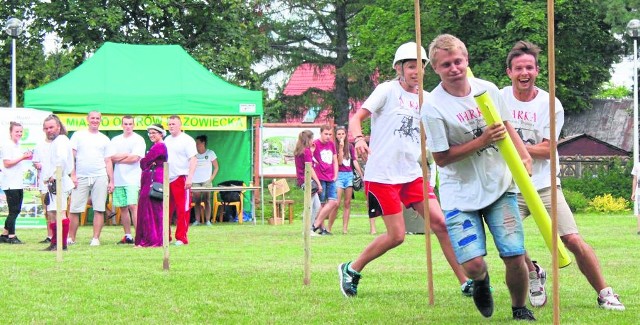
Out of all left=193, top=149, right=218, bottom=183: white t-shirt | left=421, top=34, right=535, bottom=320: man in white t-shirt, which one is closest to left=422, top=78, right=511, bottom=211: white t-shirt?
left=421, top=34, right=535, bottom=320: man in white t-shirt

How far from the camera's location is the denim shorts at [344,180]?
20.6 metres

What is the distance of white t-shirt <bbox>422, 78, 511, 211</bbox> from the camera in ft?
24.1

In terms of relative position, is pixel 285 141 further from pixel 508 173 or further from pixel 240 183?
pixel 508 173

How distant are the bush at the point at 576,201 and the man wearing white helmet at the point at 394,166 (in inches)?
945

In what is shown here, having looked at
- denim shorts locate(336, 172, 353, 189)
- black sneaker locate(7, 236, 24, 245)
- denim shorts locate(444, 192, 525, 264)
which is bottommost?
black sneaker locate(7, 236, 24, 245)

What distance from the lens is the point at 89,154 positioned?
16.9 metres

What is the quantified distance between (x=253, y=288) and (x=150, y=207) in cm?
671

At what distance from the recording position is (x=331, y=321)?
7.81 m

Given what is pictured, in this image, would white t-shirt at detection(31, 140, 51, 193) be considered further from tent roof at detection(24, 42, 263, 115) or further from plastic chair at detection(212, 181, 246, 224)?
plastic chair at detection(212, 181, 246, 224)

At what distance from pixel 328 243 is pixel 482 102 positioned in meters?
10.2

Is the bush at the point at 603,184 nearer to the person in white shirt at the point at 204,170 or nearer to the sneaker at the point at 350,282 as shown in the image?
the person in white shirt at the point at 204,170

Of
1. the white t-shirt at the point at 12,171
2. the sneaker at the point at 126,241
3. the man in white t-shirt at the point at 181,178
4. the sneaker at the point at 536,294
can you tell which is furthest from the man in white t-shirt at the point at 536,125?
the white t-shirt at the point at 12,171

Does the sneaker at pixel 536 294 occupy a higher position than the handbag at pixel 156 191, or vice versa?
the handbag at pixel 156 191

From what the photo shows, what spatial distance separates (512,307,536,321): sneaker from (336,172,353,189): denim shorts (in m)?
12.8
